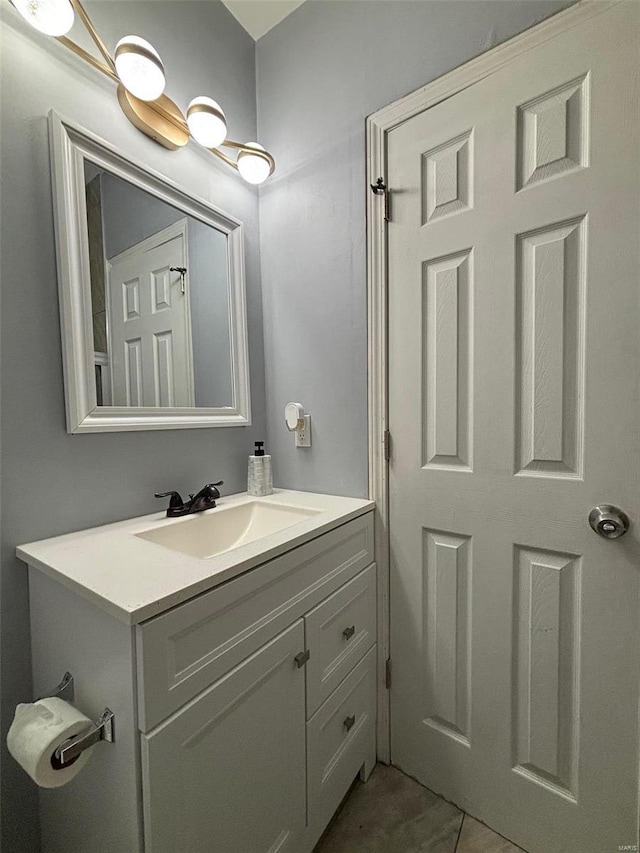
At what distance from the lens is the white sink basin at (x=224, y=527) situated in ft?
3.36

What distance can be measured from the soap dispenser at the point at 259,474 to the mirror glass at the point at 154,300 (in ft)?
0.72

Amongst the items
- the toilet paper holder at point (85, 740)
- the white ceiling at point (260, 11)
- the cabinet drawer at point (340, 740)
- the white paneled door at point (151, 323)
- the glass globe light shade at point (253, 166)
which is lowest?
the cabinet drawer at point (340, 740)

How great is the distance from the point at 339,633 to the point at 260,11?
7.01 ft

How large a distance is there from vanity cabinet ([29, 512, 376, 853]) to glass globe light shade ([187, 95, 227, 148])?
122cm

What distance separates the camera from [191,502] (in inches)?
43.9

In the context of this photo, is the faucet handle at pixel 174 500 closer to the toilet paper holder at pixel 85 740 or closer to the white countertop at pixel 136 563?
the white countertop at pixel 136 563

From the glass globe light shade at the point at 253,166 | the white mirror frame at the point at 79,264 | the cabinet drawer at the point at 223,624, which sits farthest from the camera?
the glass globe light shade at the point at 253,166

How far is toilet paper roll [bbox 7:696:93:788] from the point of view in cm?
59

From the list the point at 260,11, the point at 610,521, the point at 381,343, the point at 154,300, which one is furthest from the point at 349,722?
the point at 260,11

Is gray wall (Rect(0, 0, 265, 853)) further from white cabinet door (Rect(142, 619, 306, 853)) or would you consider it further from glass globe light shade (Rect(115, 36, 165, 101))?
white cabinet door (Rect(142, 619, 306, 853))

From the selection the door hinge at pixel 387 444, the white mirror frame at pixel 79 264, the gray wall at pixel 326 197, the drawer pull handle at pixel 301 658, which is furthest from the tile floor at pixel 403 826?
the white mirror frame at pixel 79 264

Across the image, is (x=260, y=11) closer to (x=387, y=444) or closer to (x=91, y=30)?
(x=91, y=30)

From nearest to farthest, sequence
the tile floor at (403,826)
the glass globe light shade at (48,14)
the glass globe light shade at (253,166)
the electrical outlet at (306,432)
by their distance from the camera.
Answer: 1. the glass globe light shade at (48,14)
2. the tile floor at (403,826)
3. the glass globe light shade at (253,166)
4. the electrical outlet at (306,432)

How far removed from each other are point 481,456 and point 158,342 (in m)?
1.02
